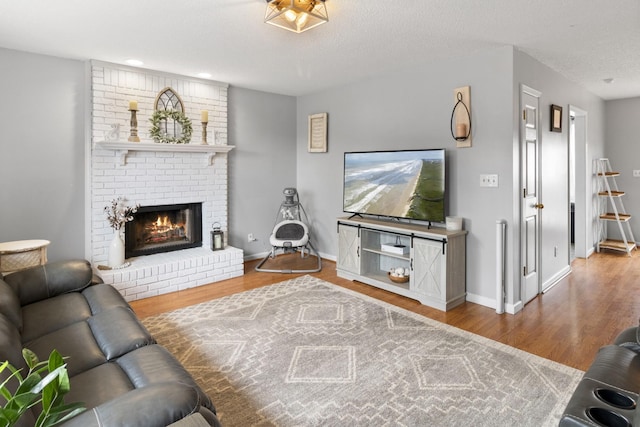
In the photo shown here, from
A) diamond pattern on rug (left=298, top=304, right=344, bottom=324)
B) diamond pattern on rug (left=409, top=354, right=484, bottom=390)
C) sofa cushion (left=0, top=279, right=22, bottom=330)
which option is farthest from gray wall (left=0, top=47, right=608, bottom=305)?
sofa cushion (left=0, top=279, right=22, bottom=330)

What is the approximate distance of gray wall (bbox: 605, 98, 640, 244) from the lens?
5.98m

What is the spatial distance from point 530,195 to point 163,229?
13.6 feet

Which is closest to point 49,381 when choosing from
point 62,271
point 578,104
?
point 62,271

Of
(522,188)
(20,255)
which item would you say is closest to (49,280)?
(20,255)

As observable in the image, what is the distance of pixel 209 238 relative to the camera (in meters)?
4.88

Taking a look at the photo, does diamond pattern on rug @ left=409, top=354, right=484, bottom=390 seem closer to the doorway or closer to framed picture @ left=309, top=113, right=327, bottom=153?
framed picture @ left=309, top=113, right=327, bottom=153

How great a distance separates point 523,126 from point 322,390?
2.91m

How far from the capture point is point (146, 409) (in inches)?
44.2

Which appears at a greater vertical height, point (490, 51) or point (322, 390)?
point (490, 51)

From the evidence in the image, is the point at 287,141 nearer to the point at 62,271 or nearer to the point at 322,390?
the point at 62,271

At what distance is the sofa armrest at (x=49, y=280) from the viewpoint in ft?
8.03

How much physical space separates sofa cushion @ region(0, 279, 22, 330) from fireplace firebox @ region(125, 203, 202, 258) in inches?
88.0

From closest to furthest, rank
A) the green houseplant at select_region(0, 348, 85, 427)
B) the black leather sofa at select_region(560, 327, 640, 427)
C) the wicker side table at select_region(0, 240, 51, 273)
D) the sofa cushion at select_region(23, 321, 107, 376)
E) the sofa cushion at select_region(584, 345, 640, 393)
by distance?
1. the green houseplant at select_region(0, 348, 85, 427)
2. the black leather sofa at select_region(560, 327, 640, 427)
3. the sofa cushion at select_region(584, 345, 640, 393)
4. the sofa cushion at select_region(23, 321, 107, 376)
5. the wicker side table at select_region(0, 240, 51, 273)

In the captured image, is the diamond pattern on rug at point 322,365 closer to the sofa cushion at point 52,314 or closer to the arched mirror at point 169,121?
the sofa cushion at point 52,314
